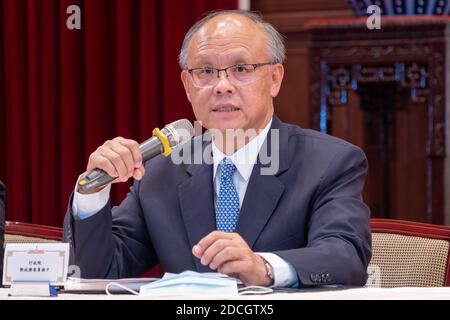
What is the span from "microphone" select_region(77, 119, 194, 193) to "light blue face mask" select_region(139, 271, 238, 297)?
34cm

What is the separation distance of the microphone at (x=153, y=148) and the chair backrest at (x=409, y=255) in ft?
2.44

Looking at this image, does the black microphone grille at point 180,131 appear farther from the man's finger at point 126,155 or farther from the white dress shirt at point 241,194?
the white dress shirt at point 241,194

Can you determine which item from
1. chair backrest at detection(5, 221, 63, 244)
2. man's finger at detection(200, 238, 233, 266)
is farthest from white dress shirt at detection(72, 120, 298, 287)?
chair backrest at detection(5, 221, 63, 244)

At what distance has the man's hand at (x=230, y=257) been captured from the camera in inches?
59.7

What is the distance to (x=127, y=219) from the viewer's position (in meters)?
2.09

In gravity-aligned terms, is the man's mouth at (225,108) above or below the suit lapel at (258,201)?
above

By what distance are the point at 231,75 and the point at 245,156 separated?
211 mm

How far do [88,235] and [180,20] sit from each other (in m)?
1.99

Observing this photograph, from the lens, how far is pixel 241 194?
6.54 ft

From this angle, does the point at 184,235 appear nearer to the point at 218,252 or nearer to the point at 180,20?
the point at 218,252

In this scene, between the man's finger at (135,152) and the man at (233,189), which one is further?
the man at (233,189)

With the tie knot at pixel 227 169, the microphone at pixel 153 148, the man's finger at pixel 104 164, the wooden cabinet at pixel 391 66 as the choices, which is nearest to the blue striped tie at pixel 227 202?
the tie knot at pixel 227 169

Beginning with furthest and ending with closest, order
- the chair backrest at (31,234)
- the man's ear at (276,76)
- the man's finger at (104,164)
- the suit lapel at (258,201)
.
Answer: the chair backrest at (31,234) < the man's ear at (276,76) < the suit lapel at (258,201) < the man's finger at (104,164)

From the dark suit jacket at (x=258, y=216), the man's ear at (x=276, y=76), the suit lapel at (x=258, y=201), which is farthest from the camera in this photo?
the man's ear at (x=276, y=76)
